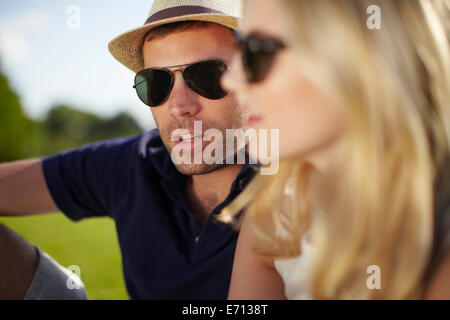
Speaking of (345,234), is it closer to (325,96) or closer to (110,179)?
(325,96)

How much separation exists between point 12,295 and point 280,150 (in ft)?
7.10

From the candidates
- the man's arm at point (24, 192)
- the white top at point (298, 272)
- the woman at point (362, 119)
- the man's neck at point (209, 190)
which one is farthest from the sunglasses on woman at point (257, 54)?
the man's arm at point (24, 192)

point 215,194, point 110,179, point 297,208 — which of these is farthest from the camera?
point 110,179

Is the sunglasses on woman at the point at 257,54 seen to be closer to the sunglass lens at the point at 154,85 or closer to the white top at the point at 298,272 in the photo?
the white top at the point at 298,272

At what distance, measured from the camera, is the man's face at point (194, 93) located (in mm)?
2283

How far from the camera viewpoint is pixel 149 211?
8.19 ft

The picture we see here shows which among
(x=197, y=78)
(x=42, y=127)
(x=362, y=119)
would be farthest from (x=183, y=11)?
(x=42, y=127)

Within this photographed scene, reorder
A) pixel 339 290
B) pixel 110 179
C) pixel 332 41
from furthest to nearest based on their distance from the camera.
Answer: pixel 110 179 < pixel 339 290 < pixel 332 41

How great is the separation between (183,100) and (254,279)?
112cm

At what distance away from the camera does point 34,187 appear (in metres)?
2.88

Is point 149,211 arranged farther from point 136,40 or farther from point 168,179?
point 136,40

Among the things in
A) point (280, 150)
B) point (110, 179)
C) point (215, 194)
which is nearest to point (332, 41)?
point (280, 150)

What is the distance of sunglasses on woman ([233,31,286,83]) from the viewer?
1.28 meters
